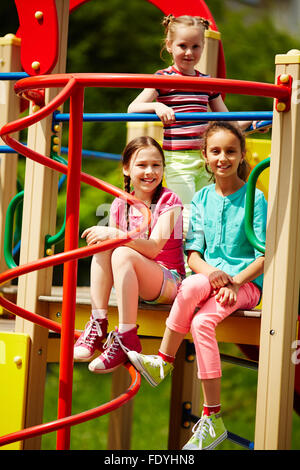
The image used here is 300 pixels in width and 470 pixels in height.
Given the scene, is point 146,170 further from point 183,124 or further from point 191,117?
point 183,124

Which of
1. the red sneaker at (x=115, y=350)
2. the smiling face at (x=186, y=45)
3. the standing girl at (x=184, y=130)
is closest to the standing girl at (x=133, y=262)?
the red sneaker at (x=115, y=350)

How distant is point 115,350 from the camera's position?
2.54 meters

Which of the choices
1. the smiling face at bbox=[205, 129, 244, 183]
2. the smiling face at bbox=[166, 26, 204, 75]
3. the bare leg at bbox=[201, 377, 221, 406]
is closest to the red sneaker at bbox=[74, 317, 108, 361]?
the bare leg at bbox=[201, 377, 221, 406]

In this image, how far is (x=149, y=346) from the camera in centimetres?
329

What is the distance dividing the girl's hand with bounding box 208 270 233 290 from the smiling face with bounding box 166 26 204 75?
1262 millimetres

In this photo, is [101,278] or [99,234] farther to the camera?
[101,278]

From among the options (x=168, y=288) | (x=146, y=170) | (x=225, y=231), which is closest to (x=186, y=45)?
(x=146, y=170)

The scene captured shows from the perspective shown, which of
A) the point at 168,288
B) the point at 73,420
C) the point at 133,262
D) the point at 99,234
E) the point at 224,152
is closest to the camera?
the point at 73,420

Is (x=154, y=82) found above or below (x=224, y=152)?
above

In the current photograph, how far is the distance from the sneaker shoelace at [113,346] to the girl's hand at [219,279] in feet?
1.28

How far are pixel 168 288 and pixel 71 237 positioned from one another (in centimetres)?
57

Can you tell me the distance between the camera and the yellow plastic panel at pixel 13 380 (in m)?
2.86

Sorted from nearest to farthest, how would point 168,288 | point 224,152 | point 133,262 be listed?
point 133,262 < point 168,288 < point 224,152

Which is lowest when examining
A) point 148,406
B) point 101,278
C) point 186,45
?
point 148,406
